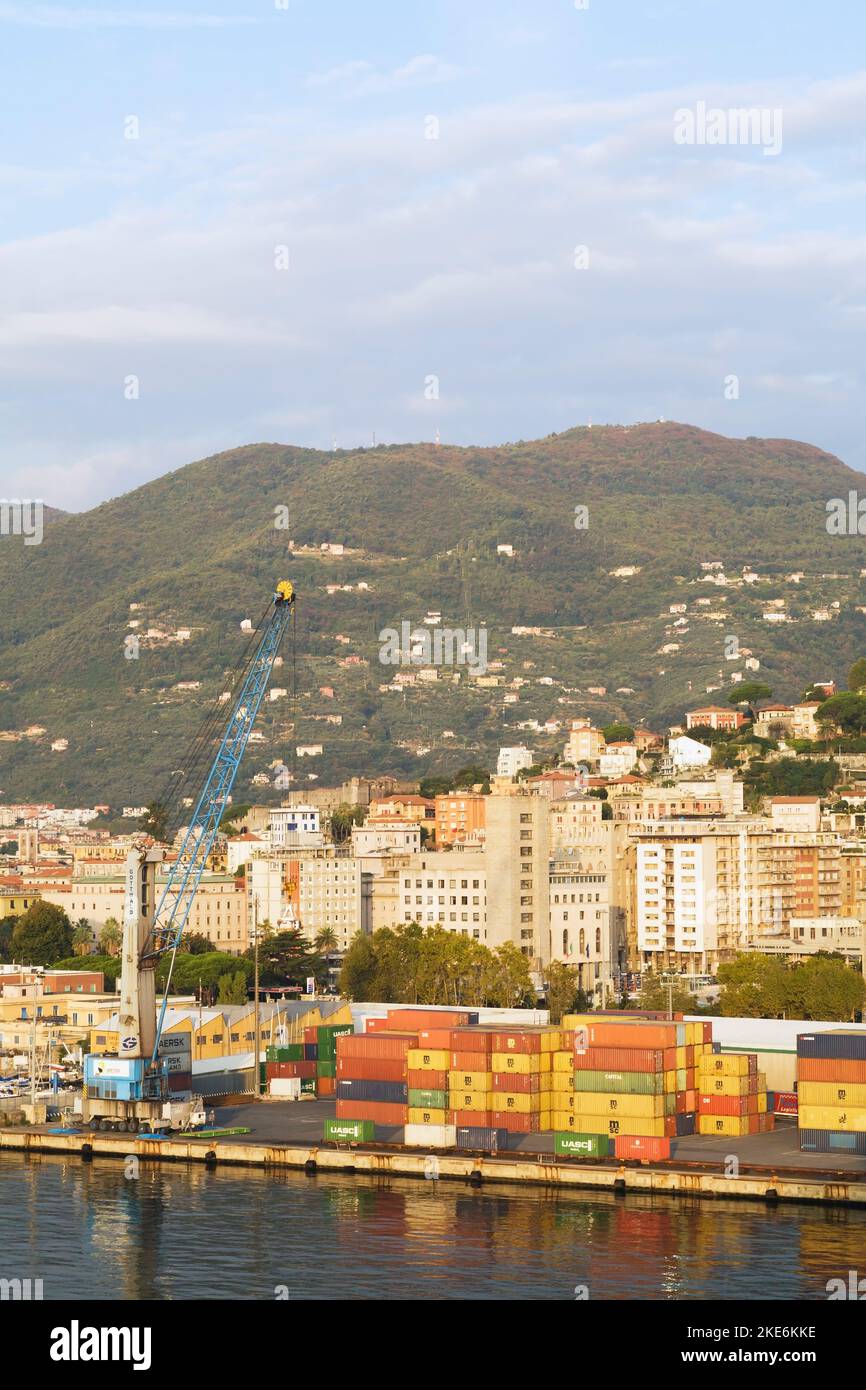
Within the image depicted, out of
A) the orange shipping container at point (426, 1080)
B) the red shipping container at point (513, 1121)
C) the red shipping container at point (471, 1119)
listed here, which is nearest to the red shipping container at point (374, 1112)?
the orange shipping container at point (426, 1080)

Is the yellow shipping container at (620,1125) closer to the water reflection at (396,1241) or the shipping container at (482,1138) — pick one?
the shipping container at (482,1138)

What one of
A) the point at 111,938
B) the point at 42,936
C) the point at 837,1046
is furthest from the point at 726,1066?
the point at 111,938

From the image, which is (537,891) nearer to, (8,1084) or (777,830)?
(777,830)

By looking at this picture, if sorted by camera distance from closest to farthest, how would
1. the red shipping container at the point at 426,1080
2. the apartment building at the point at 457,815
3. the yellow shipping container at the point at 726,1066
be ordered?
the red shipping container at the point at 426,1080, the yellow shipping container at the point at 726,1066, the apartment building at the point at 457,815

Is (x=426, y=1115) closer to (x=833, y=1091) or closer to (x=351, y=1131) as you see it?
(x=351, y=1131)

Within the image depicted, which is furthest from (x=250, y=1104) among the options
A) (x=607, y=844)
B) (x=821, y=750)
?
(x=821, y=750)

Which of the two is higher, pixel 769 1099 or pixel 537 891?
pixel 537 891

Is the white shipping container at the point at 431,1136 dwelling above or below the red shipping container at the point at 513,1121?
→ below
